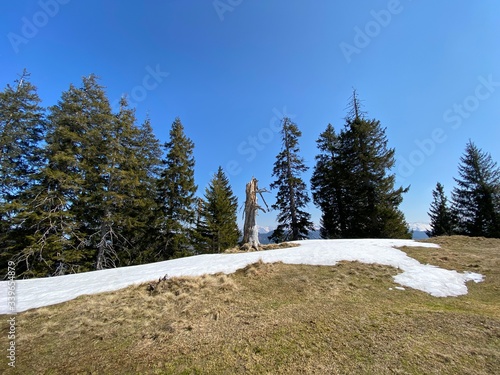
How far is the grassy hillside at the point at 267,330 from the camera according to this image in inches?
139

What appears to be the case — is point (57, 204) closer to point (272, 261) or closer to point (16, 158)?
point (16, 158)

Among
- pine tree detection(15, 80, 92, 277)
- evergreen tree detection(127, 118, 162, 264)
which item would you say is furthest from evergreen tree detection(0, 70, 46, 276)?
evergreen tree detection(127, 118, 162, 264)

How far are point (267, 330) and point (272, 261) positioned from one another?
524cm

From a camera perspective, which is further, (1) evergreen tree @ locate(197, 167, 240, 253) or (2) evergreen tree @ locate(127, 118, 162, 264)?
(1) evergreen tree @ locate(197, 167, 240, 253)

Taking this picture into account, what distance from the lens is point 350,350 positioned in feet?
12.3

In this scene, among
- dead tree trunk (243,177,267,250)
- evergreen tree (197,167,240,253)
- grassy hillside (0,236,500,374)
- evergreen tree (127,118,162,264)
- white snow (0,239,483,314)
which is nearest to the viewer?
grassy hillside (0,236,500,374)

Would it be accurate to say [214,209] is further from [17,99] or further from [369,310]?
[369,310]

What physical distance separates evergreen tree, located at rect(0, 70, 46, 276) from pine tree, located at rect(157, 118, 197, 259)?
8.75 metres

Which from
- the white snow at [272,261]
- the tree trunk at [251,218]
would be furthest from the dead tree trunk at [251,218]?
the white snow at [272,261]

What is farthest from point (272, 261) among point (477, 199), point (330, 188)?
point (477, 199)

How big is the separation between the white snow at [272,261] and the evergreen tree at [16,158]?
6.64 meters

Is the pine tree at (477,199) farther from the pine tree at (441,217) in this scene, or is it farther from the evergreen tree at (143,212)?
the evergreen tree at (143,212)

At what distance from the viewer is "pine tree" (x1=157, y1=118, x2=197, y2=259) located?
19.6 meters

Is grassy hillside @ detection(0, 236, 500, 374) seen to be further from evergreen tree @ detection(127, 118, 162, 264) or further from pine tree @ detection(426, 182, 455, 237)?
pine tree @ detection(426, 182, 455, 237)
